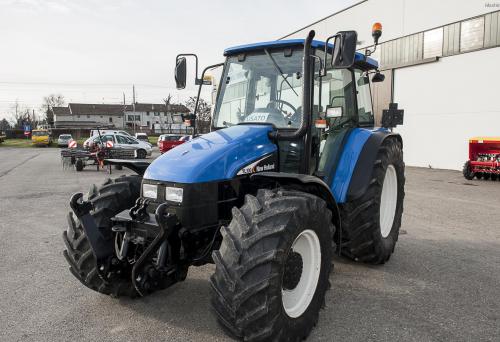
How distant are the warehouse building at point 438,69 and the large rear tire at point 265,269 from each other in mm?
15679

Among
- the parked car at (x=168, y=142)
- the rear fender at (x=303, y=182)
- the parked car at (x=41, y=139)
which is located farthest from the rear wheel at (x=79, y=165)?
the parked car at (x=41, y=139)

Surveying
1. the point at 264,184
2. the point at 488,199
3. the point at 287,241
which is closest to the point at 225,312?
the point at 287,241

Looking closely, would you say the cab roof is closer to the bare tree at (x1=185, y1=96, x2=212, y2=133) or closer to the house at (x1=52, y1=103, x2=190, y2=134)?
the bare tree at (x1=185, y1=96, x2=212, y2=133)

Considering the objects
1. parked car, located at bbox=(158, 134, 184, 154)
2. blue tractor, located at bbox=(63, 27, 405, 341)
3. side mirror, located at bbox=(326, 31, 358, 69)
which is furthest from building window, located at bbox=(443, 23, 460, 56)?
parked car, located at bbox=(158, 134, 184, 154)

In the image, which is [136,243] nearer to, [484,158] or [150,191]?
[150,191]

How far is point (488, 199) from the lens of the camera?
31.4 feet

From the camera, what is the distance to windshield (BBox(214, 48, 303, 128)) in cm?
372

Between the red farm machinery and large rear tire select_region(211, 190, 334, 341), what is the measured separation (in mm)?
11995

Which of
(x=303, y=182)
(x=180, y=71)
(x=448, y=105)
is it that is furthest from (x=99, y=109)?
(x=303, y=182)

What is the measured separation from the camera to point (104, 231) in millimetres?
3350

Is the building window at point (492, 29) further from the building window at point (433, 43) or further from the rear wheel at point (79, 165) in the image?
the rear wheel at point (79, 165)

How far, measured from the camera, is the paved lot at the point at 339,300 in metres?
Answer: 3.06

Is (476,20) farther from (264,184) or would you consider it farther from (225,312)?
(225,312)

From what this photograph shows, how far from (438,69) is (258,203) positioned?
18060 mm
